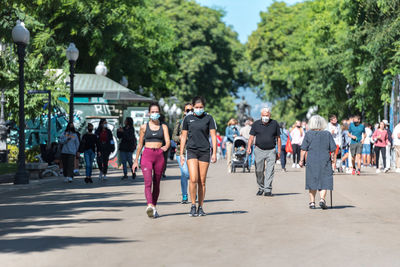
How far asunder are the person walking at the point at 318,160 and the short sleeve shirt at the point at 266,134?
2.74m

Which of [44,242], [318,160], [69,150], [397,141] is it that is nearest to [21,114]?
[69,150]

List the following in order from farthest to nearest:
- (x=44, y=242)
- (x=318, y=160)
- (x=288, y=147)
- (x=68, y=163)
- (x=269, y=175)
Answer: (x=288, y=147) → (x=68, y=163) → (x=269, y=175) → (x=318, y=160) → (x=44, y=242)

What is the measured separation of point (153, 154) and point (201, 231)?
2395mm

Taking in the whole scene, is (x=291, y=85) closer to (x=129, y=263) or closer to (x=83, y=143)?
(x=83, y=143)

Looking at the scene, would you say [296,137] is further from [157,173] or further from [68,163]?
[157,173]

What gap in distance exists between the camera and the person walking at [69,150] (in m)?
23.2

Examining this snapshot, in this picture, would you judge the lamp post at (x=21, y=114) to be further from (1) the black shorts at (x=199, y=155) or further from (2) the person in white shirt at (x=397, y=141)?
(2) the person in white shirt at (x=397, y=141)

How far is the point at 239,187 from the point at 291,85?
157ft

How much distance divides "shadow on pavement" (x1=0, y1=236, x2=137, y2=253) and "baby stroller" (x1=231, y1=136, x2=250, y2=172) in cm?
1858

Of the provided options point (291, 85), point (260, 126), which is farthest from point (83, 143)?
point (291, 85)

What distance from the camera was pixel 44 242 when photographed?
1010cm

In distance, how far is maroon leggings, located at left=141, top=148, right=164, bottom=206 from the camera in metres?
13.1

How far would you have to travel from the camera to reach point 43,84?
34219 mm

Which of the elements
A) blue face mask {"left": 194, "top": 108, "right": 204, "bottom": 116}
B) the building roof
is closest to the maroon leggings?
blue face mask {"left": 194, "top": 108, "right": 204, "bottom": 116}
